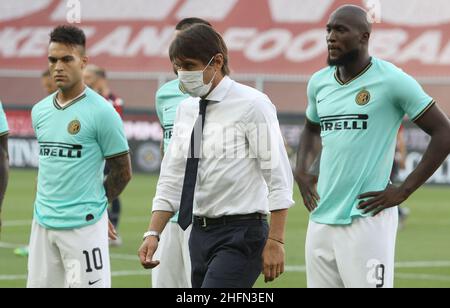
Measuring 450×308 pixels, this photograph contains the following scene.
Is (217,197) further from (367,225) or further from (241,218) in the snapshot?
(367,225)

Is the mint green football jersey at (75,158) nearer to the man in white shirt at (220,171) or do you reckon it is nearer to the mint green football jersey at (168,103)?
the mint green football jersey at (168,103)

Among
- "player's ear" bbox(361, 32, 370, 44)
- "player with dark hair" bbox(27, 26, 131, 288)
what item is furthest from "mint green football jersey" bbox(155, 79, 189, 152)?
"player's ear" bbox(361, 32, 370, 44)

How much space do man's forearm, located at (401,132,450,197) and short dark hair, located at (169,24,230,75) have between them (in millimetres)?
1574

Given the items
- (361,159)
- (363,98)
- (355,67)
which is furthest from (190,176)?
(355,67)

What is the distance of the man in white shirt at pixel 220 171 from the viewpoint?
21.7 feet

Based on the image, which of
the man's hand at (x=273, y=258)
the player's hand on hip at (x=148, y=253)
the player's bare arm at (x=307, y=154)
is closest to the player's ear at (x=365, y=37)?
the player's bare arm at (x=307, y=154)

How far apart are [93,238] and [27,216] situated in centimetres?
1184

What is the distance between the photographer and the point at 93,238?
843cm

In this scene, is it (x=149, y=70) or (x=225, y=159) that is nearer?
(x=225, y=159)

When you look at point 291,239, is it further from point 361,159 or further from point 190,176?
point 190,176

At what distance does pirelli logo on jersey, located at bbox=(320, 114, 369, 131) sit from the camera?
7.32m

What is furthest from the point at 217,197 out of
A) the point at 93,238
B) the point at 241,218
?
the point at 93,238

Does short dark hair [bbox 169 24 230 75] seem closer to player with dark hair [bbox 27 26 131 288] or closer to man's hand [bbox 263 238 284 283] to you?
man's hand [bbox 263 238 284 283]

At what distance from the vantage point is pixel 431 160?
730cm
